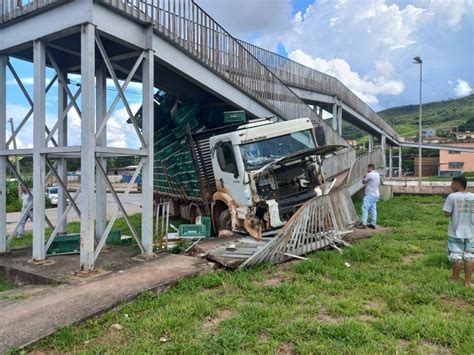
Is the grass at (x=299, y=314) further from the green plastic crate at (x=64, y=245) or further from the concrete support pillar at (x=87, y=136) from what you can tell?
the green plastic crate at (x=64, y=245)

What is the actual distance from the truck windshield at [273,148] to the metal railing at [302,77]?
4568 millimetres

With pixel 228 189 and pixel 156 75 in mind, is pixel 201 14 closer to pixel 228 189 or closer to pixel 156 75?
pixel 156 75

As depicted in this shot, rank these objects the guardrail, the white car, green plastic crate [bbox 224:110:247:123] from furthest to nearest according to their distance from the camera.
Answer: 1. the white car
2. the guardrail
3. green plastic crate [bbox 224:110:247:123]

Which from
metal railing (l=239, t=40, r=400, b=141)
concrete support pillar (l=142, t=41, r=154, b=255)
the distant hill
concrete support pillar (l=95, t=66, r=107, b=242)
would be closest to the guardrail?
metal railing (l=239, t=40, r=400, b=141)

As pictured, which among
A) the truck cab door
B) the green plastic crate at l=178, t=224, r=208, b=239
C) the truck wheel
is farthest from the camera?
the truck wheel

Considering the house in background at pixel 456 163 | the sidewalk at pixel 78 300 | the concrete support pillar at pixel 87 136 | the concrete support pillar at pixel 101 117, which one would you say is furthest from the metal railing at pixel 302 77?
the house in background at pixel 456 163

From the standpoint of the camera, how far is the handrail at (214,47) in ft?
23.1

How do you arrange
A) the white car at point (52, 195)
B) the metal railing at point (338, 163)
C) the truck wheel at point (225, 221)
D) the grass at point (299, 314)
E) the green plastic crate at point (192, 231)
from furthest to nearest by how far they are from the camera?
the white car at point (52, 195) < the metal railing at point (338, 163) < the truck wheel at point (225, 221) < the green plastic crate at point (192, 231) < the grass at point (299, 314)

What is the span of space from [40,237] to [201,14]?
5627 millimetres

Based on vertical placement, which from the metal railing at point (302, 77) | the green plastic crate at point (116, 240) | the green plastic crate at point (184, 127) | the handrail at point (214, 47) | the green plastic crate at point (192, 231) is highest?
the metal railing at point (302, 77)

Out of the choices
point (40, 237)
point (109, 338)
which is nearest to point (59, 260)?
point (40, 237)

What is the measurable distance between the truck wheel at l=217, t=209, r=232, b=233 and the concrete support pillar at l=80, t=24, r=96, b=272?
12.2 ft

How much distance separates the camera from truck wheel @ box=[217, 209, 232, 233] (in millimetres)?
8930

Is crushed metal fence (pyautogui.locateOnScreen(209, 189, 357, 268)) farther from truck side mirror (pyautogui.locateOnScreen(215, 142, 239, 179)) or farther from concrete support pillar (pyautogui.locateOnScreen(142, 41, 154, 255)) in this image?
truck side mirror (pyautogui.locateOnScreen(215, 142, 239, 179))
